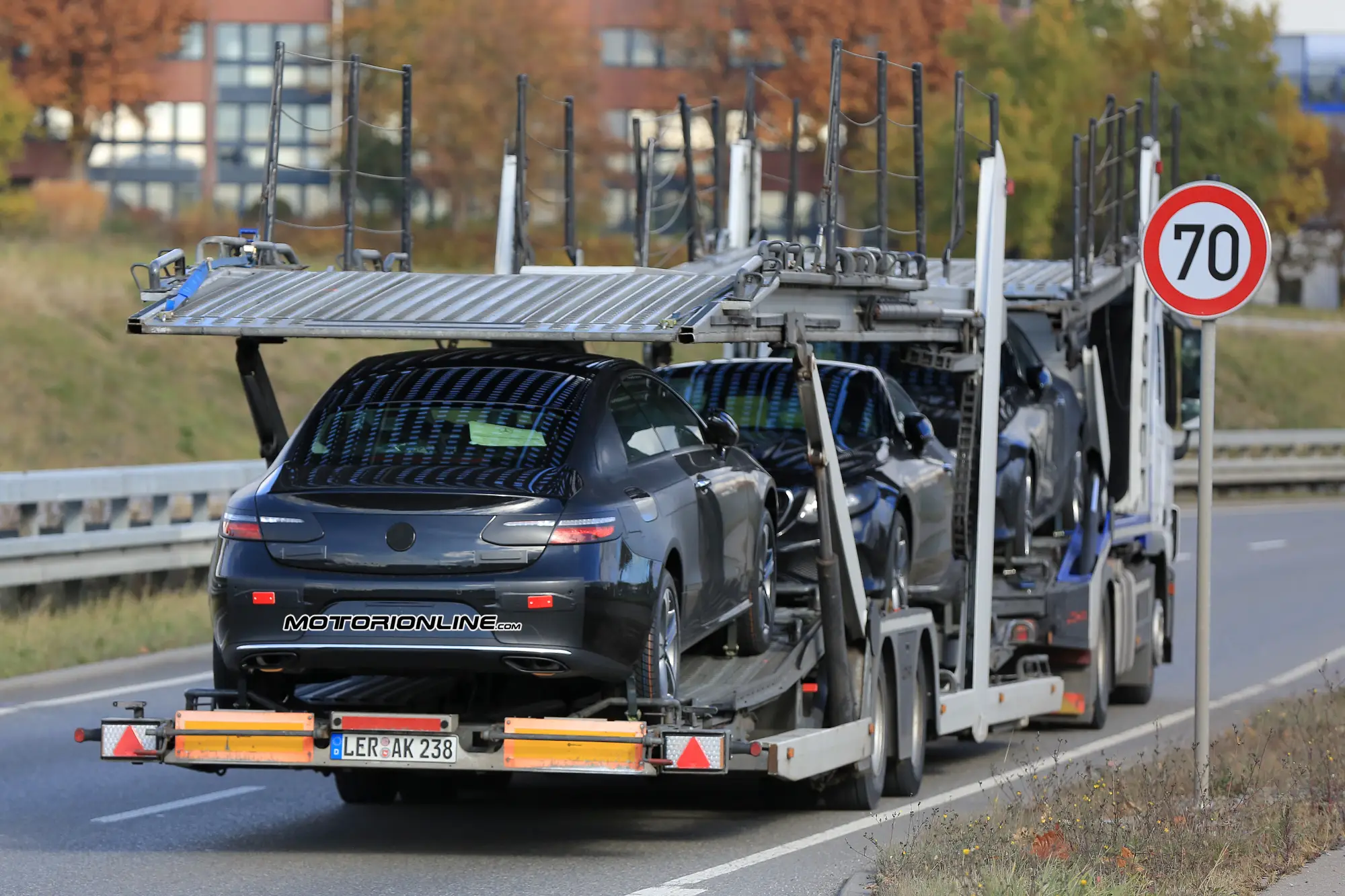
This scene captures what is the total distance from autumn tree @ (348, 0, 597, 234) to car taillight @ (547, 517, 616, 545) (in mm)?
54139

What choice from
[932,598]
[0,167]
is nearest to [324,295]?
[932,598]

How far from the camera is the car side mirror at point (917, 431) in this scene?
13.6 metres

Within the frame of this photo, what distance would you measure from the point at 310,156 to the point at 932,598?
70.2m

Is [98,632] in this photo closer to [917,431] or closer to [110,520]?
[110,520]

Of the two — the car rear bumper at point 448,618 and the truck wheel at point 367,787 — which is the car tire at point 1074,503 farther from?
the car rear bumper at point 448,618

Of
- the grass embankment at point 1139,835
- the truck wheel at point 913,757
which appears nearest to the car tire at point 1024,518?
the truck wheel at point 913,757

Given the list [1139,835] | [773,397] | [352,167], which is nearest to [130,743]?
[1139,835]

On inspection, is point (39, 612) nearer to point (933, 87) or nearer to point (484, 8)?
point (484, 8)

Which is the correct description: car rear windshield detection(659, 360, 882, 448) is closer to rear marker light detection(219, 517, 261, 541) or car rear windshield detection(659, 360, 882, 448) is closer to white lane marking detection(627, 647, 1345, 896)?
white lane marking detection(627, 647, 1345, 896)

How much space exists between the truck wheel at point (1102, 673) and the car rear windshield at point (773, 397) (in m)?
3.02

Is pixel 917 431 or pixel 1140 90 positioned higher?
pixel 1140 90

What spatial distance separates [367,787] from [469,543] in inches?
118

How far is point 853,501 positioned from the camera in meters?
12.7

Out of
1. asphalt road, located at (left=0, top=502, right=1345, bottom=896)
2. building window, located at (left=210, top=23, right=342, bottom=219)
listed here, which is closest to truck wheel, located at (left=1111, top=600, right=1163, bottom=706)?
asphalt road, located at (left=0, top=502, right=1345, bottom=896)
